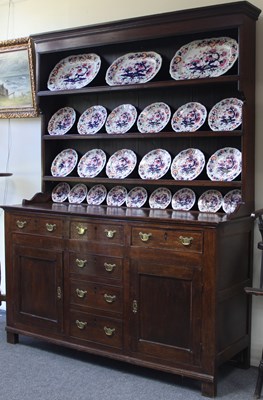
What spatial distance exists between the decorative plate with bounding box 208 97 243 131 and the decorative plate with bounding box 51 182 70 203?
1195 mm

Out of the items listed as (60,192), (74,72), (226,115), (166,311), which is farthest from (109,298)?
(74,72)

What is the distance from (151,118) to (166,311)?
123 cm

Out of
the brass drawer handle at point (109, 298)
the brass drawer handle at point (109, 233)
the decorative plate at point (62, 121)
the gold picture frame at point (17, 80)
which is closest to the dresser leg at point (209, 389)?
the brass drawer handle at point (109, 298)

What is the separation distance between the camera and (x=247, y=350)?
3.31 m

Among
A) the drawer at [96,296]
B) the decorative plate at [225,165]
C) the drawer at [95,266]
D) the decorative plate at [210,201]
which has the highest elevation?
the decorative plate at [225,165]

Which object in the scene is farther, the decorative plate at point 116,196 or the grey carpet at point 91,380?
the decorative plate at point 116,196

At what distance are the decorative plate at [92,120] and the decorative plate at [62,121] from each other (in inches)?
3.2

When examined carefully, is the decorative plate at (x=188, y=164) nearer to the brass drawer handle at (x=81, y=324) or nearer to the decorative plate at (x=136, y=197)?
the decorative plate at (x=136, y=197)

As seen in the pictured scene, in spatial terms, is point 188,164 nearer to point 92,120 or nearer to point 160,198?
point 160,198

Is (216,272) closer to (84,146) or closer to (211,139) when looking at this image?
(211,139)

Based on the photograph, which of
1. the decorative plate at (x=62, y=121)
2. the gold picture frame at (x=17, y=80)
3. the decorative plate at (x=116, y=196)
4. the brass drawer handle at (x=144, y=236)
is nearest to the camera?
the brass drawer handle at (x=144, y=236)

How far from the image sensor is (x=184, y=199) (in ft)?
11.4

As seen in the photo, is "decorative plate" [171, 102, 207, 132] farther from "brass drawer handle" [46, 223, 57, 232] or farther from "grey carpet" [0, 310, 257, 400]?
"grey carpet" [0, 310, 257, 400]

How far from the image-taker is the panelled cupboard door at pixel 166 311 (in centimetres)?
293
